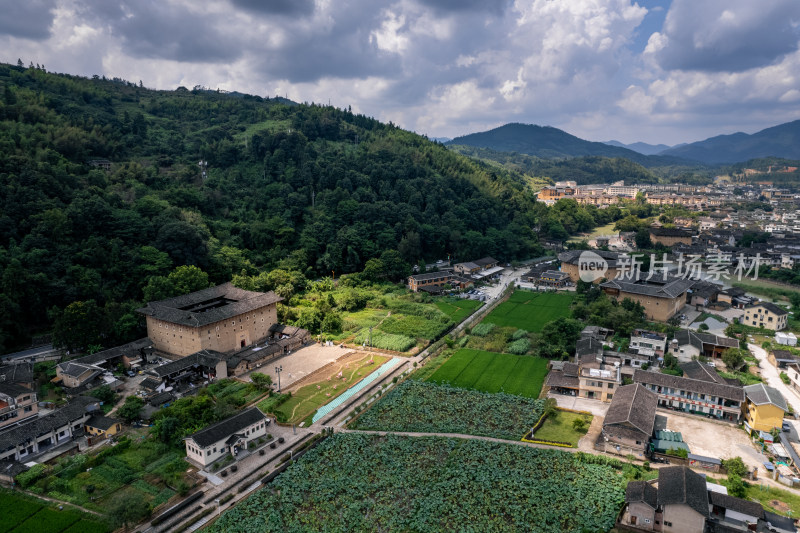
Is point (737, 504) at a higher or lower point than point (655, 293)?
lower

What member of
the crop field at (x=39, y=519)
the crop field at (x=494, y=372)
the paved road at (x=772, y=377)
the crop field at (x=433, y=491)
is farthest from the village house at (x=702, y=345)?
the crop field at (x=39, y=519)

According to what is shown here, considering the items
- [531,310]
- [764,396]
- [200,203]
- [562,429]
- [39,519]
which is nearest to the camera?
[39,519]

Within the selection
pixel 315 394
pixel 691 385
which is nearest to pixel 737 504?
pixel 691 385

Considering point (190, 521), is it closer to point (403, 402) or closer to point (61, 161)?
point (403, 402)

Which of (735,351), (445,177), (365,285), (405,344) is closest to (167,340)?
(405,344)

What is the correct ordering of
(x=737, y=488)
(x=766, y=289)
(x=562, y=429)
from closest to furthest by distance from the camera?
(x=737, y=488)
(x=562, y=429)
(x=766, y=289)

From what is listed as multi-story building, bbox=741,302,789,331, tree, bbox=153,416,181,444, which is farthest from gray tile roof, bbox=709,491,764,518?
multi-story building, bbox=741,302,789,331

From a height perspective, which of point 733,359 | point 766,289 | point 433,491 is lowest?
point 433,491

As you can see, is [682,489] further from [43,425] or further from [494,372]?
[43,425]
